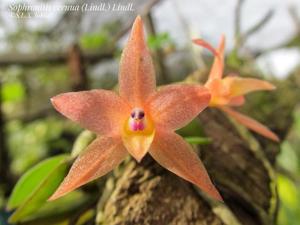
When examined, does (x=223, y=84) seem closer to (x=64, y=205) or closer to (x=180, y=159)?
(x=180, y=159)

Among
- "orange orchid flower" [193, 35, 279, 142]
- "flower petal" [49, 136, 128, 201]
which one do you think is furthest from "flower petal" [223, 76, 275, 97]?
"flower petal" [49, 136, 128, 201]

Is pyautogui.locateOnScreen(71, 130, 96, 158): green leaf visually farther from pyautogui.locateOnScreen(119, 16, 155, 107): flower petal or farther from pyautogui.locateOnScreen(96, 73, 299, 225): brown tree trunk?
pyautogui.locateOnScreen(119, 16, 155, 107): flower petal

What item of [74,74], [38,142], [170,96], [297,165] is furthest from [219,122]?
[38,142]

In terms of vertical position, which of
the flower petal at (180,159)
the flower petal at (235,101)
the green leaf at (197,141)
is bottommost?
the green leaf at (197,141)

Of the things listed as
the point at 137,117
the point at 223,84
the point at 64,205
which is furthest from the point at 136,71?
the point at 64,205

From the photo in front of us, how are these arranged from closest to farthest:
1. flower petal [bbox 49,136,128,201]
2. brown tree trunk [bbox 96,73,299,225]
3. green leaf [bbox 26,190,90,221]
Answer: flower petal [bbox 49,136,128,201] → brown tree trunk [bbox 96,73,299,225] → green leaf [bbox 26,190,90,221]

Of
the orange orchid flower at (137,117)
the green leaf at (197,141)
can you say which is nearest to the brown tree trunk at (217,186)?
the green leaf at (197,141)

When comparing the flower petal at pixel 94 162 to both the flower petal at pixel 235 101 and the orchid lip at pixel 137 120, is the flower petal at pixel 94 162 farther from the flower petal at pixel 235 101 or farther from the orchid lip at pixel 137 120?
the flower petal at pixel 235 101
